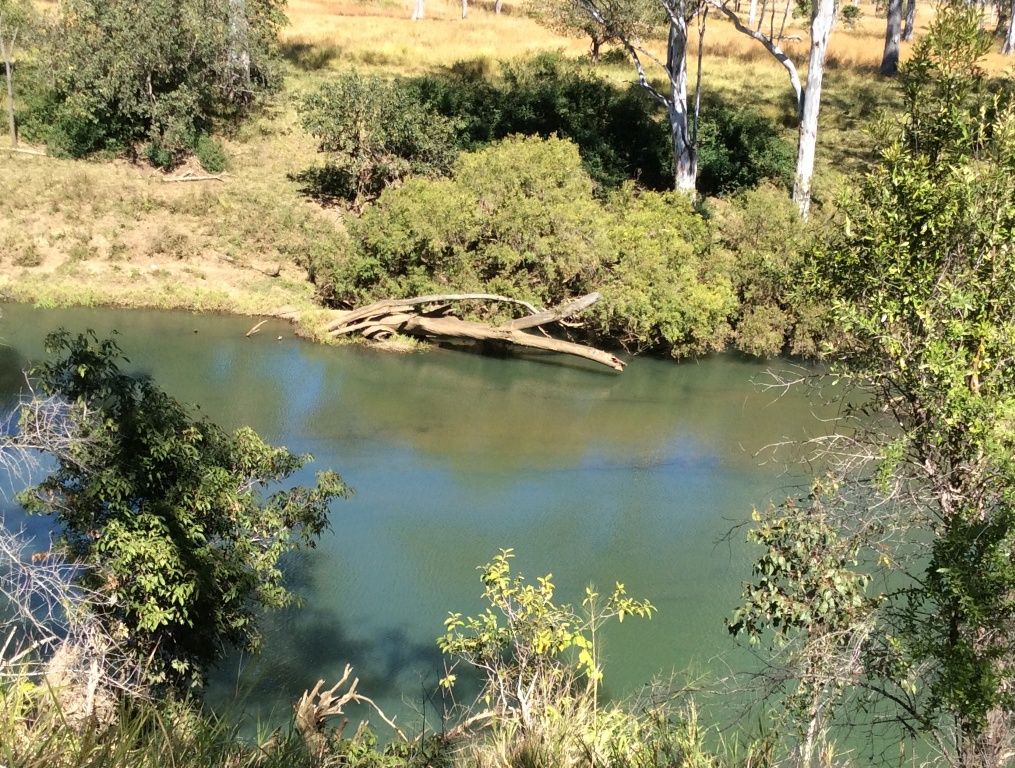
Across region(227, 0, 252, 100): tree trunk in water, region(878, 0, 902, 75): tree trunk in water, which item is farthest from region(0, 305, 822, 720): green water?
region(878, 0, 902, 75): tree trunk in water

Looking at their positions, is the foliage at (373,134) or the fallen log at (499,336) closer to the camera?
the fallen log at (499,336)

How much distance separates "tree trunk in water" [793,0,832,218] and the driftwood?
672 cm

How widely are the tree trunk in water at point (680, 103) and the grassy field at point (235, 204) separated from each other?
3.72 meters

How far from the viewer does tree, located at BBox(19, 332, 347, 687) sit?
7352 mm

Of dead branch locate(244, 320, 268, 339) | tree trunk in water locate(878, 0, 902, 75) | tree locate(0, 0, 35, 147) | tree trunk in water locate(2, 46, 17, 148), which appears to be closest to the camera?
dead branch locate(244, 320, 268, 339)

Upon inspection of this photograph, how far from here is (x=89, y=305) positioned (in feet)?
71.5

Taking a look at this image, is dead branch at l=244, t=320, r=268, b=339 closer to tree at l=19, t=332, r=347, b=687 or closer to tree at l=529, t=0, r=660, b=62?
tree at l=529, t=0, r=660, b=62

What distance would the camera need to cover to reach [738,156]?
1115 inches

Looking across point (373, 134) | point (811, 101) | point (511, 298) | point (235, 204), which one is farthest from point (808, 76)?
point (235, 204)

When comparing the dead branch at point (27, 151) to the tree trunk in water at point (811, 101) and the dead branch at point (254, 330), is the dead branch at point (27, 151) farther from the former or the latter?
the tree trunk in water at point (811, 101)

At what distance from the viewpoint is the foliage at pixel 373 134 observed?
86.0 feet

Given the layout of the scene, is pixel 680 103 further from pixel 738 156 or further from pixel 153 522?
pixel 153 522

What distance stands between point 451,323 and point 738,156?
1247 cm

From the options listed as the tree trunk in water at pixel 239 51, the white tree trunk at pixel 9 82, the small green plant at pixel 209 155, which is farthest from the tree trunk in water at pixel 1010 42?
the white tree trunk at pixel 9 82
